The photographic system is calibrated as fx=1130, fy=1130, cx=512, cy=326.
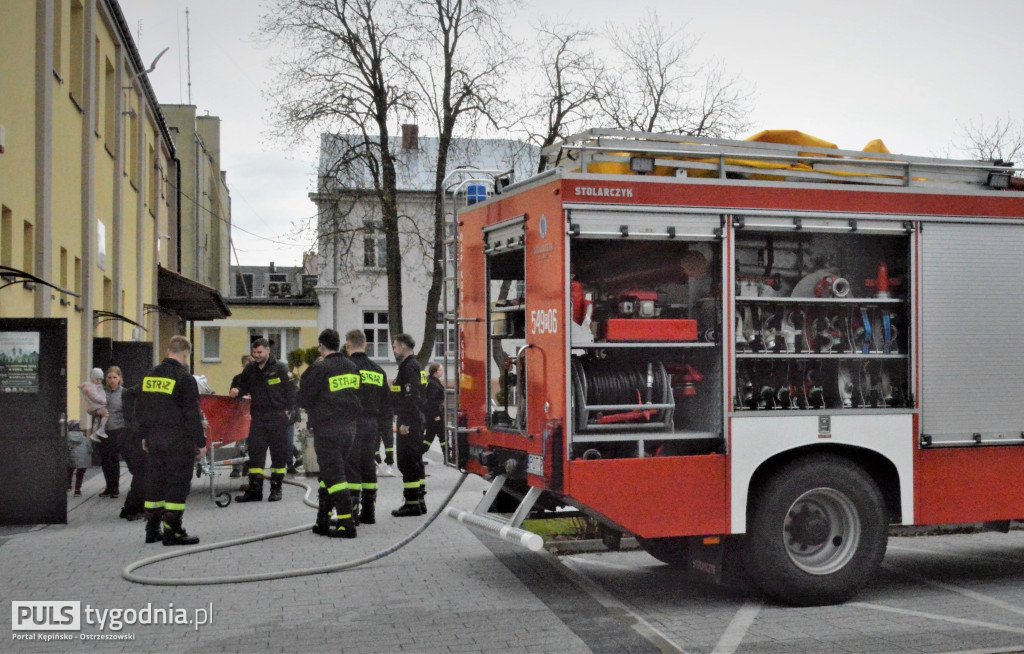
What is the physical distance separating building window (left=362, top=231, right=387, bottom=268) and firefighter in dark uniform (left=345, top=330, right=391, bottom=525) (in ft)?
76.1

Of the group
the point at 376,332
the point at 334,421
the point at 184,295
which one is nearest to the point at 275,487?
the point at 334,421

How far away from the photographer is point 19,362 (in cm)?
1146

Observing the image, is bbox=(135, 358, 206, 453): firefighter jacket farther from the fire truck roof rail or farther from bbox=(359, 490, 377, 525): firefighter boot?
the fire truck roof rail

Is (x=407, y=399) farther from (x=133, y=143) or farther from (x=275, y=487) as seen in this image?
(x=133, y=143)

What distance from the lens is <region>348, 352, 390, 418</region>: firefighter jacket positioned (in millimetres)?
10766

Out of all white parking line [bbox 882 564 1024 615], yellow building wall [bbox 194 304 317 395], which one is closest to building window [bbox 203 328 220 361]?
yellow building wall [bbox 194 304 317 395]

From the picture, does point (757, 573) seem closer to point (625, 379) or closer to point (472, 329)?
point (625, 379)

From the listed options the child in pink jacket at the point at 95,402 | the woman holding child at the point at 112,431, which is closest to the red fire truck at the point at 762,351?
the woman holding child at the point at 112,431

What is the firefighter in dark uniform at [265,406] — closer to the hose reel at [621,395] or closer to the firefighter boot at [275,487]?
the firefighter boot at [275,487]

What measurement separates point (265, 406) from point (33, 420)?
2.55m

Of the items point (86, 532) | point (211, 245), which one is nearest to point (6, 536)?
point (86, 532)

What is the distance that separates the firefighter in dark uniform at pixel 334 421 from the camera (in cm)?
1002

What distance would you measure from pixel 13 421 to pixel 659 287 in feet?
23.5

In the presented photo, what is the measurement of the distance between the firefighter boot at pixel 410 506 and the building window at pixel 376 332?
1404 inches
